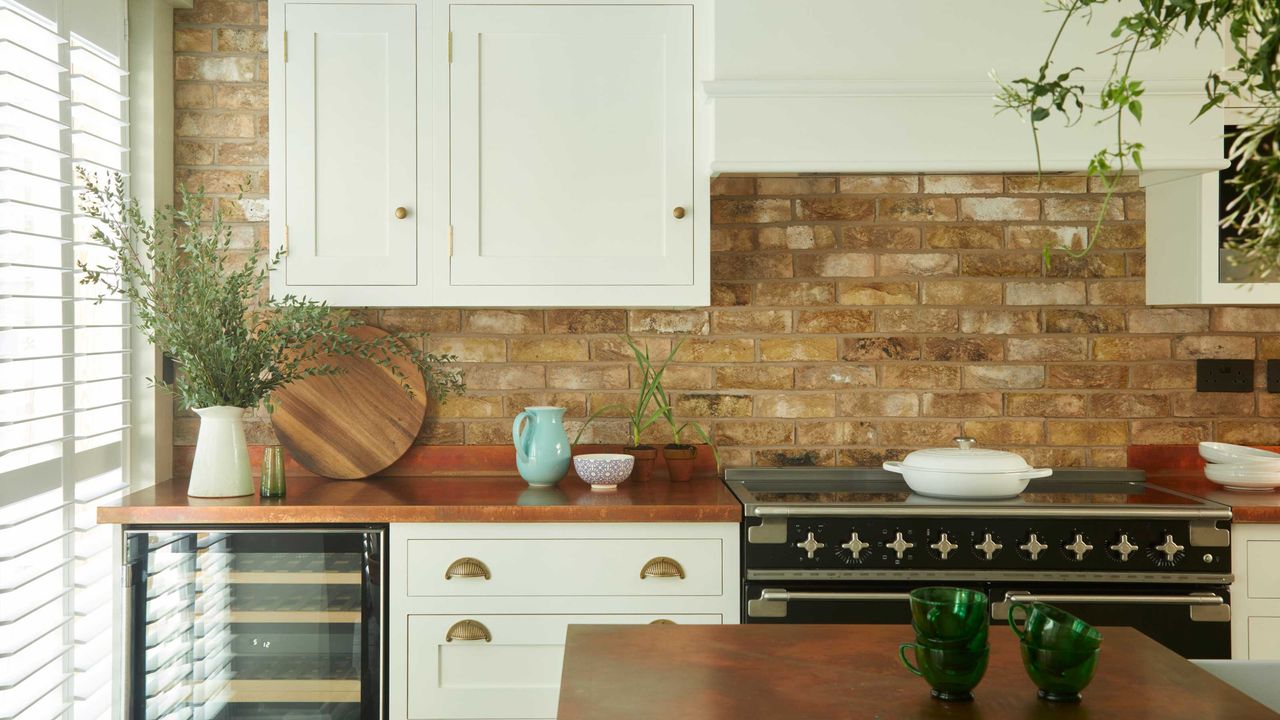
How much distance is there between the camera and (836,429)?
311 centimetres

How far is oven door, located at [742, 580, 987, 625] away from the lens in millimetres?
2455

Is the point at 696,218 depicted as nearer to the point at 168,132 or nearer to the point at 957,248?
the point at 957,248

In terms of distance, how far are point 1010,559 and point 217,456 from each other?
2.07 meters

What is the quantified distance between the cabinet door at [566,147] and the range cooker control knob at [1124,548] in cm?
132

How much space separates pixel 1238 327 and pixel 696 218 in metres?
1.80

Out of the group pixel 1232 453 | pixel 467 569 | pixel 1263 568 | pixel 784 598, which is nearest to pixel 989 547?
pixel 784 598

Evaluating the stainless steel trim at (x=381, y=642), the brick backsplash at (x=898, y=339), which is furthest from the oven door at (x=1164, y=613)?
the stainless steel trim at (x=381, y=642)

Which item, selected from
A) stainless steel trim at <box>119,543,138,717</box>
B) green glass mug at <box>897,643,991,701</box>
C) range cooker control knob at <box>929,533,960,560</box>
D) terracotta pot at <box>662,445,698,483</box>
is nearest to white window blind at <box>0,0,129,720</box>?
stainless steel trim at <box>119,543,138,717</box>

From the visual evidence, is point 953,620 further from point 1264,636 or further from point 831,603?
point 1264,636

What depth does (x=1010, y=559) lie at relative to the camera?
2492 millimetres

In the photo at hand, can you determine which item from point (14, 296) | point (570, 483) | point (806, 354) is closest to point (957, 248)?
point (806, 354)

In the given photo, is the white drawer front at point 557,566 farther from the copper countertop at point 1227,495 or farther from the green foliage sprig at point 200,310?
the copper countertop at point 1227,495

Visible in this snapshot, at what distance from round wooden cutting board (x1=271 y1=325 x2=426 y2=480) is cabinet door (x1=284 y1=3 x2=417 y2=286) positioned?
36cm

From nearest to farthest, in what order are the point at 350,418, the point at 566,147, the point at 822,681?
the point at 822,681 → the point at 566,147 → the point at 350,418
